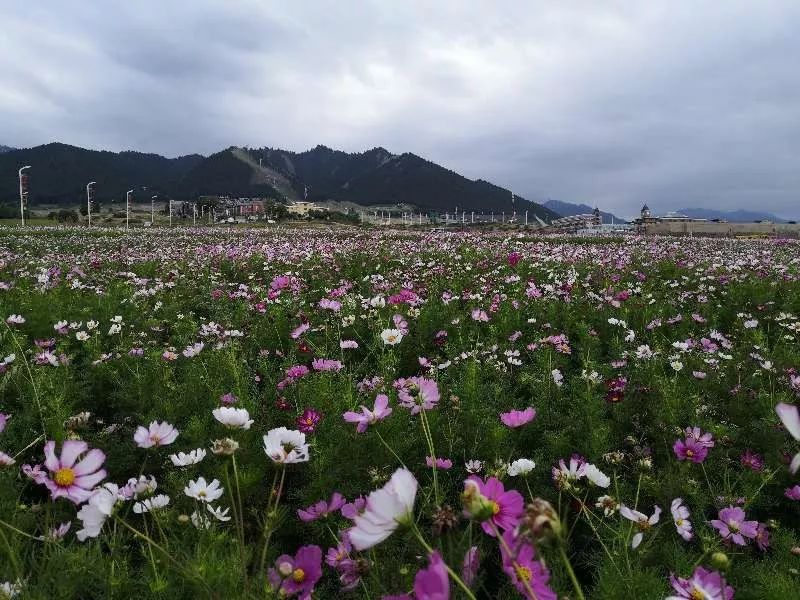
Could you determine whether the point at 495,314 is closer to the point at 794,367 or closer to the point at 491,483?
the point at 794,367

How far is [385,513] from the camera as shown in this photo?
798mm

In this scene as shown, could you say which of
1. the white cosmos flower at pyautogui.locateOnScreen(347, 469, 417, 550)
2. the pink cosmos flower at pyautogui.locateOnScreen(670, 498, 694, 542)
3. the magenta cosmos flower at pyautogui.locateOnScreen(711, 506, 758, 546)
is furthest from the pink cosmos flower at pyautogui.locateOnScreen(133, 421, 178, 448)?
the magenta cosmos flower at pyautogui.locateOnScreen(711, 506, 758, 546)

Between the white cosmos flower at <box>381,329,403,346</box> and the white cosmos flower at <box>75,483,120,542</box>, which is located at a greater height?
the white cosmos flower at <box>381,329,403,346</box>

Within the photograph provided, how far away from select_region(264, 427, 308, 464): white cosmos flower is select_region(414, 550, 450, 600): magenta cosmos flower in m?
0.63

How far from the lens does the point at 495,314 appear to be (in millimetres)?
4938

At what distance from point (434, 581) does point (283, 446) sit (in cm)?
80

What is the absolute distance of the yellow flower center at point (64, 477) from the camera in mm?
1169

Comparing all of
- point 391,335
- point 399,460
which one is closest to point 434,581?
point 399,460

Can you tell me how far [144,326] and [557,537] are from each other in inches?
177

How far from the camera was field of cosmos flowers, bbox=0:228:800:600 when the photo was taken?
1155 mm

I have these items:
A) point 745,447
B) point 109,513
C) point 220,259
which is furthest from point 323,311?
point 220,259

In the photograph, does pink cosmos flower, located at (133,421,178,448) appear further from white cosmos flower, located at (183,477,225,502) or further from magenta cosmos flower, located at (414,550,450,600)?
magenta cosmos flower, located at (414,550,450,600)

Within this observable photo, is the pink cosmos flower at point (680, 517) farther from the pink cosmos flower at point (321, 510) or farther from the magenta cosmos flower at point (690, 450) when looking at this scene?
the pink cosmos flower at point (321, 510)

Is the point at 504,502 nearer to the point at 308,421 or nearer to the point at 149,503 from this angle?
the point at 149,503
